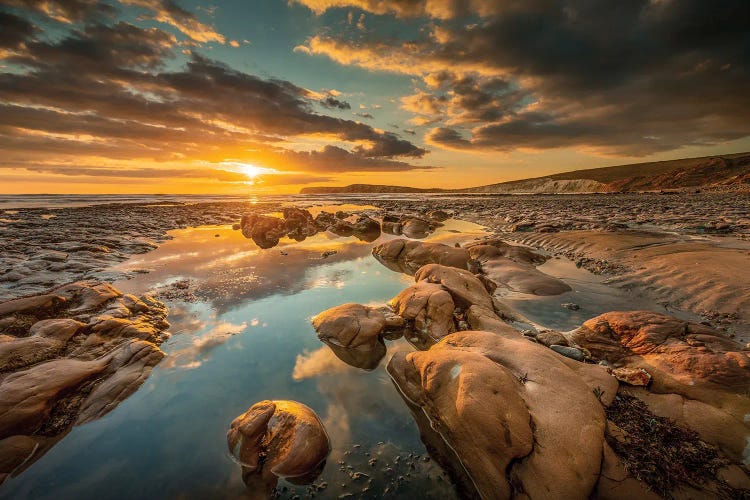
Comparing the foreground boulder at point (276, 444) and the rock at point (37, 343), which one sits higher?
the rock at point (37, 343)

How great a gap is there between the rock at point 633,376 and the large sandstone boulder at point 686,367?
0.11 meters

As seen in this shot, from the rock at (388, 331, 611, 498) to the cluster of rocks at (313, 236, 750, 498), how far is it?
0.6 inches

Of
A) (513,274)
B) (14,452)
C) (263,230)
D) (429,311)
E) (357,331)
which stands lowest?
(14,452)

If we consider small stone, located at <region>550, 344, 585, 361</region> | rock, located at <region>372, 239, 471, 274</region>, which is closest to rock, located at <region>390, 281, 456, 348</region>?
small stone, located at <region>550, 344, 585, 361</region>

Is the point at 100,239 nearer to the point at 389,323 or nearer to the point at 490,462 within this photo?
the point at 389,323

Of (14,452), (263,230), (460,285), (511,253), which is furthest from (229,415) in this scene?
(263,230)

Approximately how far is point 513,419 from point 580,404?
1183mm

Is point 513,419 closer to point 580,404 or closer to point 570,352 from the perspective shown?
point 580,404

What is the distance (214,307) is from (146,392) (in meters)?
3.90

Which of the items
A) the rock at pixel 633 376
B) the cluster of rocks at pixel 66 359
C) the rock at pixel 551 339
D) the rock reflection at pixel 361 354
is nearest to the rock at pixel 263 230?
the cluster of rocks at pixel 66 359

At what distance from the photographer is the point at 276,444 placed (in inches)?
173

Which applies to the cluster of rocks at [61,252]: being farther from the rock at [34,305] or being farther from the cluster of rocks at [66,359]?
the cluster of rocks at [66,359]

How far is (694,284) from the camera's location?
383 inches

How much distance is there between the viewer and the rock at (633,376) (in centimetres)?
507
